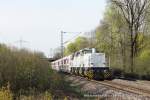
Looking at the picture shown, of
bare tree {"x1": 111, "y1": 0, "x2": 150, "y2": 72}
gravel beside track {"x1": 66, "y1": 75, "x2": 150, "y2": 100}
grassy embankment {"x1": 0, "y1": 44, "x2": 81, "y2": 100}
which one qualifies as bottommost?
gravel beside track {"x1": 66, "y1": 75, "x2": 150, "y2": 100}

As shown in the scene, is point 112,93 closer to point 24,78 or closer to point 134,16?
point 24,78

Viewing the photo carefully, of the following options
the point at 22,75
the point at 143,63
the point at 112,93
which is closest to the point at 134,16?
the point at 143,63

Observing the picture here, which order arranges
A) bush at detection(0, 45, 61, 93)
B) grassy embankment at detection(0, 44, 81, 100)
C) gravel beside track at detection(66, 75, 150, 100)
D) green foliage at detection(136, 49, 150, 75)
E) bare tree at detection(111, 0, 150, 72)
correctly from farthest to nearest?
bare tree at detection(111, 0, 150, 72), green foliage at detection(136, 49, 150, 75), bush at detection(0, 45, 61, 93), grassy embankment at detection(0, 44, 81, 100), gravel beside track at detection(66, 75, 150, 100)

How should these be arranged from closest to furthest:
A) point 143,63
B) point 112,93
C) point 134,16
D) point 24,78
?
point 24,78
point 112,93
point 143,63
point 134,16

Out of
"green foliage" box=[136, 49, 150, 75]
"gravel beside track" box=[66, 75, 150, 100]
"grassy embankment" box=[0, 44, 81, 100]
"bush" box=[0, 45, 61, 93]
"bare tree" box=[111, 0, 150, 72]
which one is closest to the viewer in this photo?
"gravel beside track" box=[66, 75, 150, 100]

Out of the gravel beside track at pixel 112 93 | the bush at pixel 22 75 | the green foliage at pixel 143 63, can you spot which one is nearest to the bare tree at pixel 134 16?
the green foliage at pixel 143 63

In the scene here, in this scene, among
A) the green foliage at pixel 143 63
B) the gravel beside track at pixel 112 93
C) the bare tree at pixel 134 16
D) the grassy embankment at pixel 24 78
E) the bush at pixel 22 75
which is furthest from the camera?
the bare tree at pixel 134 16

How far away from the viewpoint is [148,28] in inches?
2327

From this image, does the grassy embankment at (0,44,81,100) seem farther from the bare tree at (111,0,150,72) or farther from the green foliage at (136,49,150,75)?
the bare tree at (111,0,150,72)

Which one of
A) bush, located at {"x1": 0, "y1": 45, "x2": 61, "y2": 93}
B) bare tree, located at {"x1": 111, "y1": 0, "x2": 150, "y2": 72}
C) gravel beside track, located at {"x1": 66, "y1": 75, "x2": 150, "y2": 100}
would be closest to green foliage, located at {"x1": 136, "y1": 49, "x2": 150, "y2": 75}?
bare tree, located at {"x1": 111, "y1": 0, "x2": 150, "y2": 72}

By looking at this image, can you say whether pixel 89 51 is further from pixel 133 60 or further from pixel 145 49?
pixel 145 49

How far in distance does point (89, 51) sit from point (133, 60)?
14.0 meters

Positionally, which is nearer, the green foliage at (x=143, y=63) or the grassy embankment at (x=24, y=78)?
the grassy embankment at (x=24, y=78)

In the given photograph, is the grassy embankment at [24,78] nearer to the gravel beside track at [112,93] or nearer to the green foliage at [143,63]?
the gravel beside track at [112,93]
